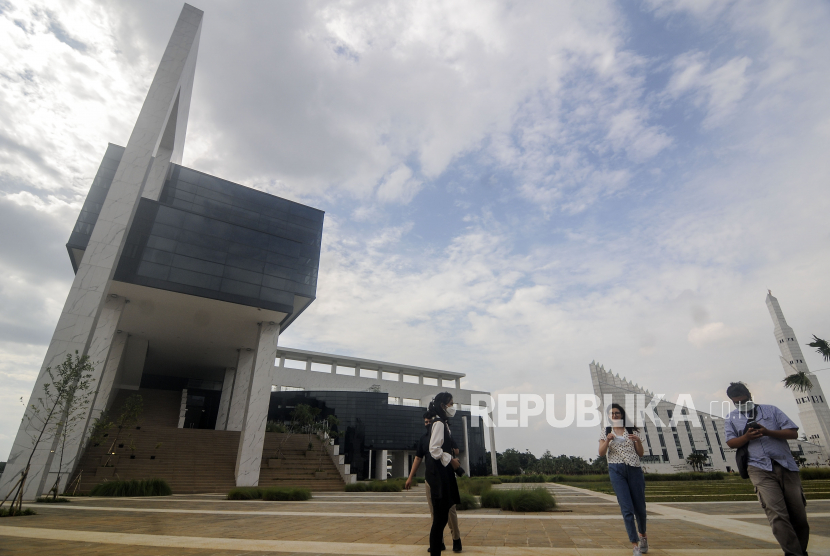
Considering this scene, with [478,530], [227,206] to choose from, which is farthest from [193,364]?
[478,530]

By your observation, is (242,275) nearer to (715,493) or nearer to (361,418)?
(715,493)

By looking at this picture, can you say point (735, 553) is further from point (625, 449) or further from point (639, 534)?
point (625, 449)

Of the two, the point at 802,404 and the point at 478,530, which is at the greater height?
the point at 802,404

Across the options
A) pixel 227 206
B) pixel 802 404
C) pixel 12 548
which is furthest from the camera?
pixel 802 404

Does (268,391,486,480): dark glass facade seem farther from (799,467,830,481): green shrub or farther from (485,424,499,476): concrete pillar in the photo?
(799,467,830,481): green shrub

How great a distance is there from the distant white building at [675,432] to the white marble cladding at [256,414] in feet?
168

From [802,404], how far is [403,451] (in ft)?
193

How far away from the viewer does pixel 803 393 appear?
2322 inches

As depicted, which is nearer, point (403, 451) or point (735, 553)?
point (735, 553)

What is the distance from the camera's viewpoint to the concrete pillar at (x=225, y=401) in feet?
108

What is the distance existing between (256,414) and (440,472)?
21037mm

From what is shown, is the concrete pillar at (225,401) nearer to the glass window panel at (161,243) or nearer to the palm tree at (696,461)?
the glass window panel at (161,243)

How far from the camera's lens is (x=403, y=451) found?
45188 mm

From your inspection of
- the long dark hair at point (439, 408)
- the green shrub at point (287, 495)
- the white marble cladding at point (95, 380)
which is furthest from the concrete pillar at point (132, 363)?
the long dark hair at point (439, 408)
